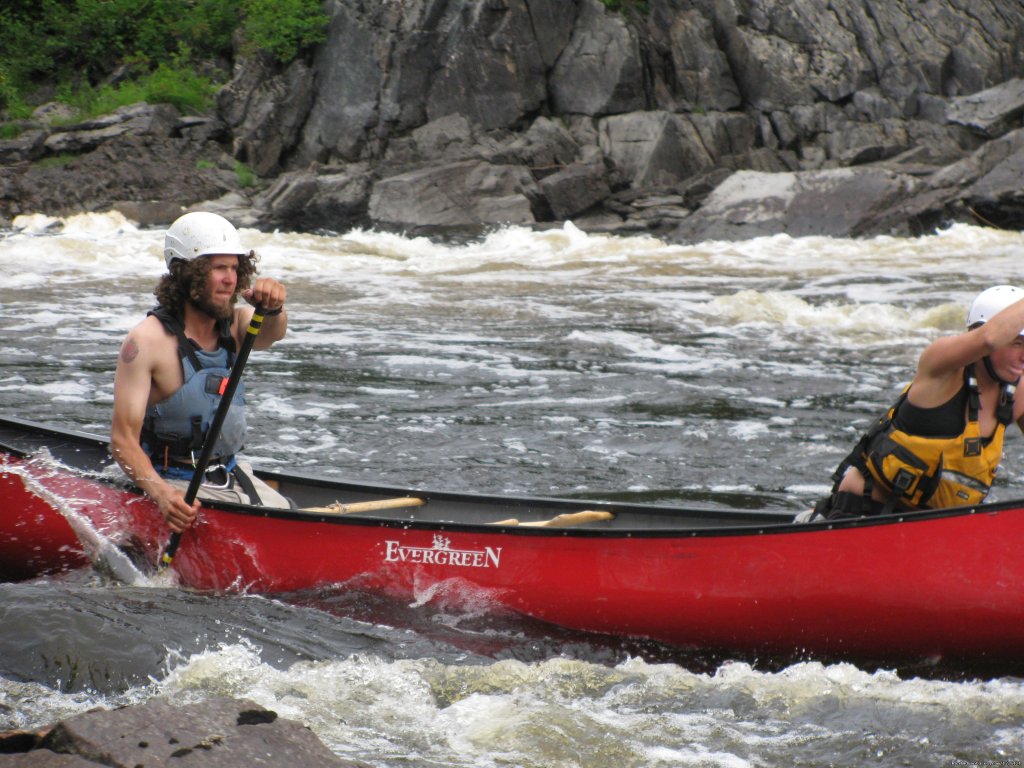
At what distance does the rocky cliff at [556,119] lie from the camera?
2225 cm

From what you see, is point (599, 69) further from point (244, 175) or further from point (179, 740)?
point (179, 740)

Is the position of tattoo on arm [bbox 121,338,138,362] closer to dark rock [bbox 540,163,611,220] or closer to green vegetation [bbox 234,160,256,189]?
dark rock [bbox 540,163,611,220]

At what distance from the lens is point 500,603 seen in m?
4.74

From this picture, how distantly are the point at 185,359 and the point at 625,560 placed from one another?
1852mm

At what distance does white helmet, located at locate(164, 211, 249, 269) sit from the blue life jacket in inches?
10.2

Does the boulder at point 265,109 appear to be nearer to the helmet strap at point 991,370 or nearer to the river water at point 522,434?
the river water at point 522,434

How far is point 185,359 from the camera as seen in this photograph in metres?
4.71

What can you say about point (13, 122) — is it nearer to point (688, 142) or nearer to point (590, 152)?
point (590, 152)

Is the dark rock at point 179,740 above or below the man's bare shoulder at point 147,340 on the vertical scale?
below

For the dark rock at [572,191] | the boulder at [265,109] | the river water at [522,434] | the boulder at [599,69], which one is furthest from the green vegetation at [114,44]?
the dark rock at [572,191]

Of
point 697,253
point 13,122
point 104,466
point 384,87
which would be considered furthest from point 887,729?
point 13,122

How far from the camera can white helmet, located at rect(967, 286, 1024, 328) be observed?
417cm

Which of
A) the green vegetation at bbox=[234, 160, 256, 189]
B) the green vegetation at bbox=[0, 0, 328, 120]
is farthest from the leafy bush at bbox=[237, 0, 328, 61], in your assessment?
the green vegetation at bbox=[234, 160, 256, 189]

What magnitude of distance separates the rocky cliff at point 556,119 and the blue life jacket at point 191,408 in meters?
16.6
